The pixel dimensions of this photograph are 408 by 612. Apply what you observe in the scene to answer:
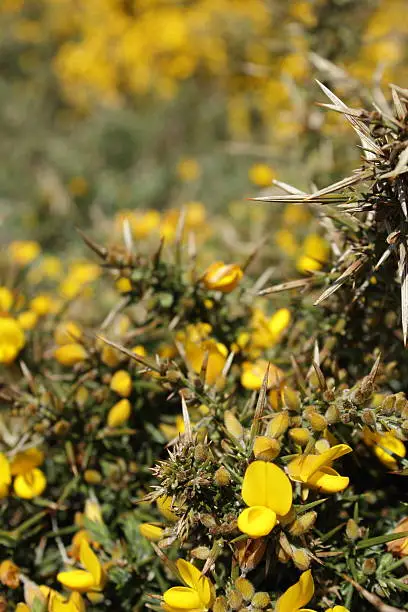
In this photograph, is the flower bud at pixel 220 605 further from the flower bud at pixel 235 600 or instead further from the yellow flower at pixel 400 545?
the yellow flower at pixel 400 545

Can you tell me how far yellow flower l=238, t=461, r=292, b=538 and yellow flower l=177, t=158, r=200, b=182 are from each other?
2702 millimetres

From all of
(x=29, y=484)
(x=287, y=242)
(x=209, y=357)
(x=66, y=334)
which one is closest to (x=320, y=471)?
(x=209, y=357)

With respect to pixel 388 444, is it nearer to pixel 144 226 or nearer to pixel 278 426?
pixel 278 426

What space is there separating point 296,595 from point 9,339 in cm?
79

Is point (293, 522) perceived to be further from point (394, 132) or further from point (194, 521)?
point (394, 132)

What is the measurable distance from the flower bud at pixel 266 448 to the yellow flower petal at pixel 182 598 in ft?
0.66

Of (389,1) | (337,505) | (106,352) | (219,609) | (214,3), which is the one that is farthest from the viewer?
(214,3)

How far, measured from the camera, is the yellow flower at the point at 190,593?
0.80 meters

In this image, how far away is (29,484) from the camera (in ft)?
3.63

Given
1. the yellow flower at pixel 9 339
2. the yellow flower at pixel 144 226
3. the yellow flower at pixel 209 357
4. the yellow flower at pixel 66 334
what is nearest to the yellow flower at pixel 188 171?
the yellow flower at pixel 144 226

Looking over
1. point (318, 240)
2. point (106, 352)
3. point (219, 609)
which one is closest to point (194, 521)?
point (219, 609)

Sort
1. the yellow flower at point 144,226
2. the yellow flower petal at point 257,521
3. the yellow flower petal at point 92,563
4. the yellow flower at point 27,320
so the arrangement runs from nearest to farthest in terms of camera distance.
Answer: the yellow flower petal at point 257,521
the yellow flower petal at point 92,563
the yellow flower at point 27,320
the yellow flower at point 144,226

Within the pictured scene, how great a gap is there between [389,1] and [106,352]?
4267mm

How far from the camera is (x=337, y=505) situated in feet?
3.32
